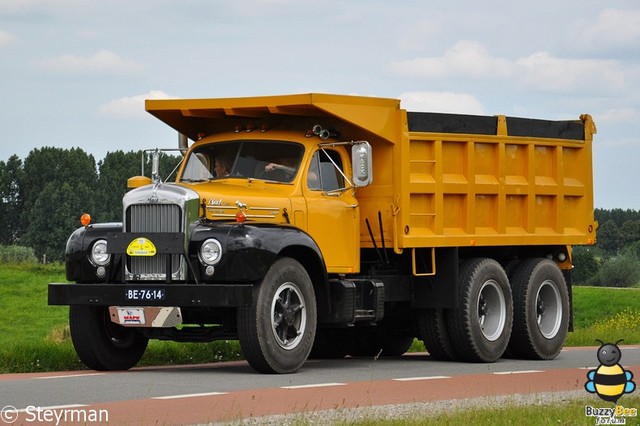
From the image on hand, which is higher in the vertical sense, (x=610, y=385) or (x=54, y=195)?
(x=54, y=195)

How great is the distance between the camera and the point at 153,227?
49.1ft

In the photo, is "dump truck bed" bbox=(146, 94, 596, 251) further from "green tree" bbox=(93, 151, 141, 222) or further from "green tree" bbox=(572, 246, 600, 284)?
"green tree" bbox=(93, 151, 141, 222)

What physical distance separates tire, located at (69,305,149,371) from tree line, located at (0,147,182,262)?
94190 millimetres

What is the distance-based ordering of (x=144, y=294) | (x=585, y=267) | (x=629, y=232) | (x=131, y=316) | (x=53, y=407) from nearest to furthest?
(x=53, y=407) → (x=144, y=294) → (x=131, y=316) → (x=585, y=267) → (x=629, y=232)

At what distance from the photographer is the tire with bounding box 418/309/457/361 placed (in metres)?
18.3

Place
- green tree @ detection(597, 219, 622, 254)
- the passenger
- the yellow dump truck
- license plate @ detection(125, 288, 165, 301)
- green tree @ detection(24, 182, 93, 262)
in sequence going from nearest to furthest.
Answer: license plate @ detection(125, 288, 165, 301)
the yellow dump truck
the passenger
green tree @ detection(24, 182, 93, 262)
green tree @ detection(597, 219, 622, 254)

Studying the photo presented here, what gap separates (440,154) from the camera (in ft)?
59.4

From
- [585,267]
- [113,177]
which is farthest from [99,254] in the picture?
[113,177]

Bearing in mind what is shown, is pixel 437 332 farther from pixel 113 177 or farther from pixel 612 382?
pixel 113 177

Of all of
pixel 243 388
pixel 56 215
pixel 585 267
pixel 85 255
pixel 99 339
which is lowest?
pixel 585 267

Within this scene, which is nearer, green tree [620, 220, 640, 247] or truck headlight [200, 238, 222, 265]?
truck headlight [200, 238, 222, 265]

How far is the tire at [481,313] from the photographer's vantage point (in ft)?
59.6

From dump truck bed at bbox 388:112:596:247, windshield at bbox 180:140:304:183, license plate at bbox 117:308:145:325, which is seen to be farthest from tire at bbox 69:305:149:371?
dump truck bed at bbox 388:112:596:247

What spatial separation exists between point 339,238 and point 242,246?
8.19 ft
